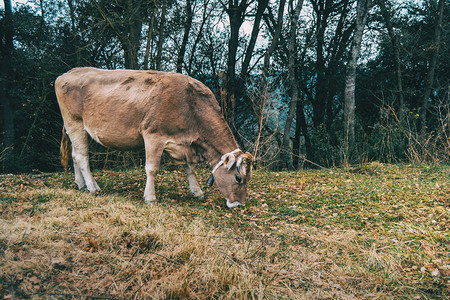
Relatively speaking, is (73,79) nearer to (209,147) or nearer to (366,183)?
(209,147)

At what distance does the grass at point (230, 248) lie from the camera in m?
2.41

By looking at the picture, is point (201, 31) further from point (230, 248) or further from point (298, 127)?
point (230, 248)

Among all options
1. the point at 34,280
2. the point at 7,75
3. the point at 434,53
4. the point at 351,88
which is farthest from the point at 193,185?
the point at 434,53

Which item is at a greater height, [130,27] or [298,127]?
[130,27]

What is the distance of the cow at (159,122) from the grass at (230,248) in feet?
2.43

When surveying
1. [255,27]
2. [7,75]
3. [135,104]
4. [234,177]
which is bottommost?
[234,177]

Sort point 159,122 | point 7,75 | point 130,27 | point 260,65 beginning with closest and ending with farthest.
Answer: point 159,122, point 130,27, point 7,75, point 260,65

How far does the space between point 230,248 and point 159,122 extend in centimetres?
318

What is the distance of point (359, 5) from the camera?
11250mm

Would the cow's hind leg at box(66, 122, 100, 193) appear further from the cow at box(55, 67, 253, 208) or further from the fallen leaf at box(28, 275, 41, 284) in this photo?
the fallen leaf at box(28, 275, 41, 284)

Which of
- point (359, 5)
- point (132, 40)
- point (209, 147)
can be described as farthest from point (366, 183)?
point (132, 40)

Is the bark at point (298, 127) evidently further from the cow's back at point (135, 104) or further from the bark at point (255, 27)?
the cow's back at point (135, 104)

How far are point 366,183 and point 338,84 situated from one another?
11772 millimetres

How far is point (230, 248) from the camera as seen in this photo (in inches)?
128
